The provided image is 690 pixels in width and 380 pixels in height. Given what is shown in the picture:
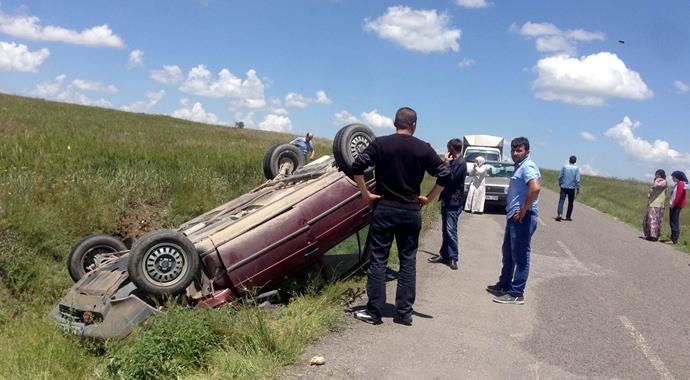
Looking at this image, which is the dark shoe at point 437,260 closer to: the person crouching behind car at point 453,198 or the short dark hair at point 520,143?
the person crouching behind car at point 453,198

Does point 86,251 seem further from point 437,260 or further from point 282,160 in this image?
point 437,260

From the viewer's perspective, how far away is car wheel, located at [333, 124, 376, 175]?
6613 millimetres

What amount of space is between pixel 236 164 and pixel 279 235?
29.7 feet

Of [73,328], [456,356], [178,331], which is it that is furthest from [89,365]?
[456,356]

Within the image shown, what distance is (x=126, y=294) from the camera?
18.3 feet

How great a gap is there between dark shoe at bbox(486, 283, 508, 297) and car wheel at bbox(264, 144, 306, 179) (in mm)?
3435

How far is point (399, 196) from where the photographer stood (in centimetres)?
555

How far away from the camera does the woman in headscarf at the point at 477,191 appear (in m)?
15.5

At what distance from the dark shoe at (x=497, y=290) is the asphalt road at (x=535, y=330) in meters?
0.12

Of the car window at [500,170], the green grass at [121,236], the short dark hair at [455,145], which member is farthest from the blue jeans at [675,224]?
the green grass at [121,236]

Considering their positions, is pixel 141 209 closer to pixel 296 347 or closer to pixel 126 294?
pixel 126 294

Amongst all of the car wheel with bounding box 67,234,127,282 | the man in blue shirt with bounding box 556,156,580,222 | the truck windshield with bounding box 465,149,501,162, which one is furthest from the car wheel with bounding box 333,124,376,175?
the truck windshield with bounding box 465,149,501,162

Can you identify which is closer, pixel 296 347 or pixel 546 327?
pixel 296 347

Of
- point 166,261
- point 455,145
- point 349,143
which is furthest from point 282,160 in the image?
point 166,261
